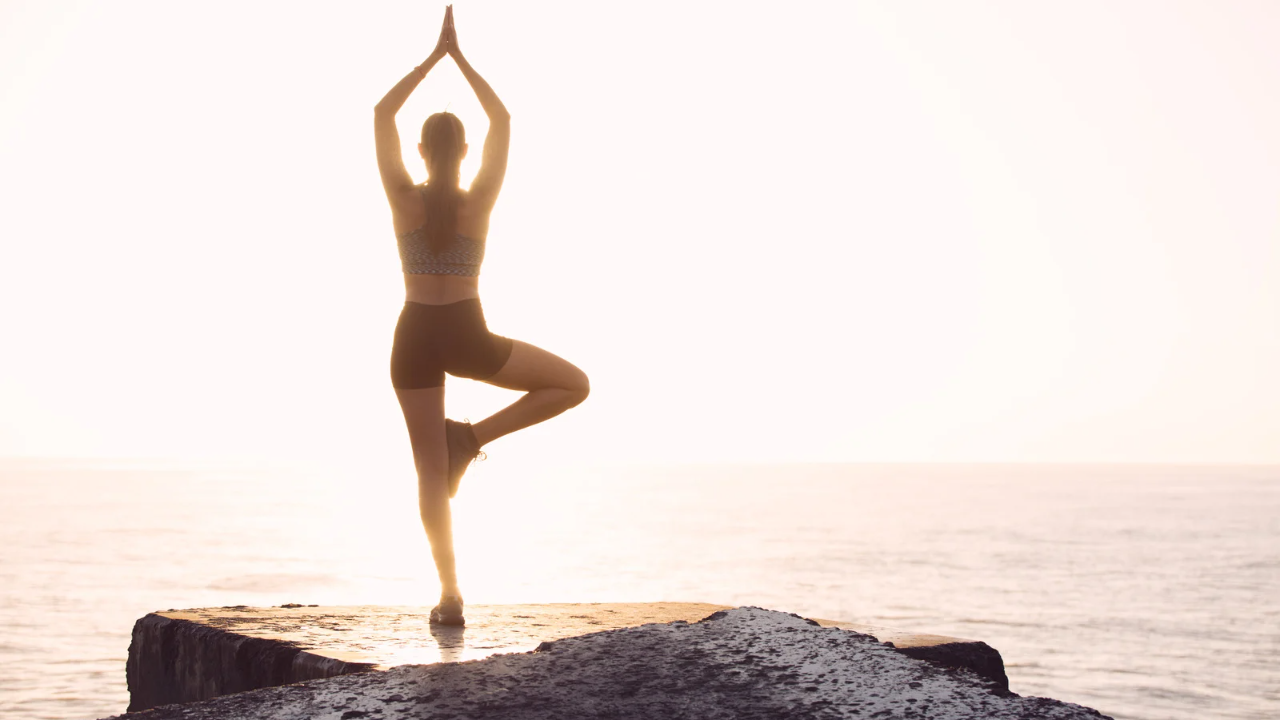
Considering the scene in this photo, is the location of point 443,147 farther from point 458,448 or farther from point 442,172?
point 458,448

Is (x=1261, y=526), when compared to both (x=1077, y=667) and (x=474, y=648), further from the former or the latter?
(x=474, y=648)

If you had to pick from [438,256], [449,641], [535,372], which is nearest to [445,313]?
[438,256]

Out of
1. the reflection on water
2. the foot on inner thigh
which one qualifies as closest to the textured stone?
the reflection on water

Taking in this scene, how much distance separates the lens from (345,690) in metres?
Answer: 3.22

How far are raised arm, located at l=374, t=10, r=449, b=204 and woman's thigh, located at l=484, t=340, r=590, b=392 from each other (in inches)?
30.0

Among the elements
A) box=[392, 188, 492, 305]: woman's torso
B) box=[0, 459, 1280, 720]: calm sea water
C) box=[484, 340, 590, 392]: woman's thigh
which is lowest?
box=[0, 459, 1280, 720]: calm sea water

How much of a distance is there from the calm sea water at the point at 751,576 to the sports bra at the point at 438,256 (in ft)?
52.4

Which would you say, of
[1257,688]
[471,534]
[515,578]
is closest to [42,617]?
[515,578]

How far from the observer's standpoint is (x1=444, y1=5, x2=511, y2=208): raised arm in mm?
4992

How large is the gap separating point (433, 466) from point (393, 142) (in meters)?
1.34

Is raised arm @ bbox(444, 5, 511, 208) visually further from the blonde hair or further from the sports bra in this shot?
the sports bra

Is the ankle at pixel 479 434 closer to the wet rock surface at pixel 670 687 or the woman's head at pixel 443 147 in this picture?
the woman's head at pixel 443 147

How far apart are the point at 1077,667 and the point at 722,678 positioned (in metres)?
27.7

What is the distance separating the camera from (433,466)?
5.01 meters
